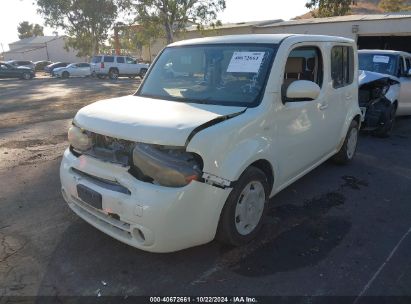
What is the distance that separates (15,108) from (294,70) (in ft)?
37.1

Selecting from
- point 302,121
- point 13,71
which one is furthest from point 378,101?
point 13,71

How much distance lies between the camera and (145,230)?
2.90m

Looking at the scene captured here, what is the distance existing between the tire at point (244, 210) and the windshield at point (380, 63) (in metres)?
6.72

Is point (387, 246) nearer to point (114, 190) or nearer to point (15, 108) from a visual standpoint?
point (114, 190)

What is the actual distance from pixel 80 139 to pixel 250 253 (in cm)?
189

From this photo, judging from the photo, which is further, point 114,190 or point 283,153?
point 283,153

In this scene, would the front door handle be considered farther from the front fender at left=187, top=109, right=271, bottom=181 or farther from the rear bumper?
the rear bumper

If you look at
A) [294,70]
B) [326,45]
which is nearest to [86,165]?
[294,70]

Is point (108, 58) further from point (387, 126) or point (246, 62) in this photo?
point (246, 62)

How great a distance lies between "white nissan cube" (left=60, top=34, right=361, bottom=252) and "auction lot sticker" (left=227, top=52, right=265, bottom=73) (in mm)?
11

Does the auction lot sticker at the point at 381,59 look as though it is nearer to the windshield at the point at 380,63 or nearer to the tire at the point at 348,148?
the windshield at the point at 380,63

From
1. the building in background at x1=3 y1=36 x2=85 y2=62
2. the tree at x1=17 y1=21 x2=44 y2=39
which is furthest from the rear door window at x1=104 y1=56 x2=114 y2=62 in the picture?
the tree at x1=17 y1=21 x2=44 y2=39

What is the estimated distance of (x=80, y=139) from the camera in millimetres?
3520

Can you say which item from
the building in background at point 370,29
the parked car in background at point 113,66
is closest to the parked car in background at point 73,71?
the parked car in background at point 113,66
